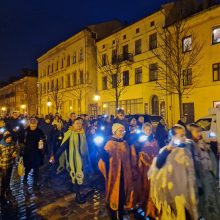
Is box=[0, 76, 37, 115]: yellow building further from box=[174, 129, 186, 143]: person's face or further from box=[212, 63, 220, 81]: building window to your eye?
box=[174, 129, 186, 143]: person's face

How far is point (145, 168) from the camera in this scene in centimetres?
584

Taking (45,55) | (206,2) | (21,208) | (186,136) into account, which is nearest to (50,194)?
(21,208)

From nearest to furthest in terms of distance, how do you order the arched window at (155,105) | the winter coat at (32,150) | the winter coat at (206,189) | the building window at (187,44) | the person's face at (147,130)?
the winter coat at (206,189)
the person's face at (147,130)
the winter coat at (32,150)
the building window at (187,44)
the arched window at (155,105)

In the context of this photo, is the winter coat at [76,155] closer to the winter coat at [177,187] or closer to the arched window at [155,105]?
the winter coat at [177,187]

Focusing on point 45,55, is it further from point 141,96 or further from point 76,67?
point 141,96

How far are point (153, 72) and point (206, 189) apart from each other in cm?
2774

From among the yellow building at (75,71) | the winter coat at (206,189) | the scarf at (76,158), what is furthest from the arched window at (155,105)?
the winter coat at (206,189)

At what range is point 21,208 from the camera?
6.72 metres

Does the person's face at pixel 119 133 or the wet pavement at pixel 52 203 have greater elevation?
the person's face at pixel 119 133

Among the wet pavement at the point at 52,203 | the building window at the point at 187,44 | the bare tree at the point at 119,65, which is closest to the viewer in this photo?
the wet pavement at the point at 52,203

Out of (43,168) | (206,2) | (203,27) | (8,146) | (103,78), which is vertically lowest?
(43,168)

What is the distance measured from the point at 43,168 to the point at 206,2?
2254cm

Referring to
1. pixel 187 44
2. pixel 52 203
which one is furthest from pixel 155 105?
pixel 52 203

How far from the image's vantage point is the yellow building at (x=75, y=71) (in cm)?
4253
